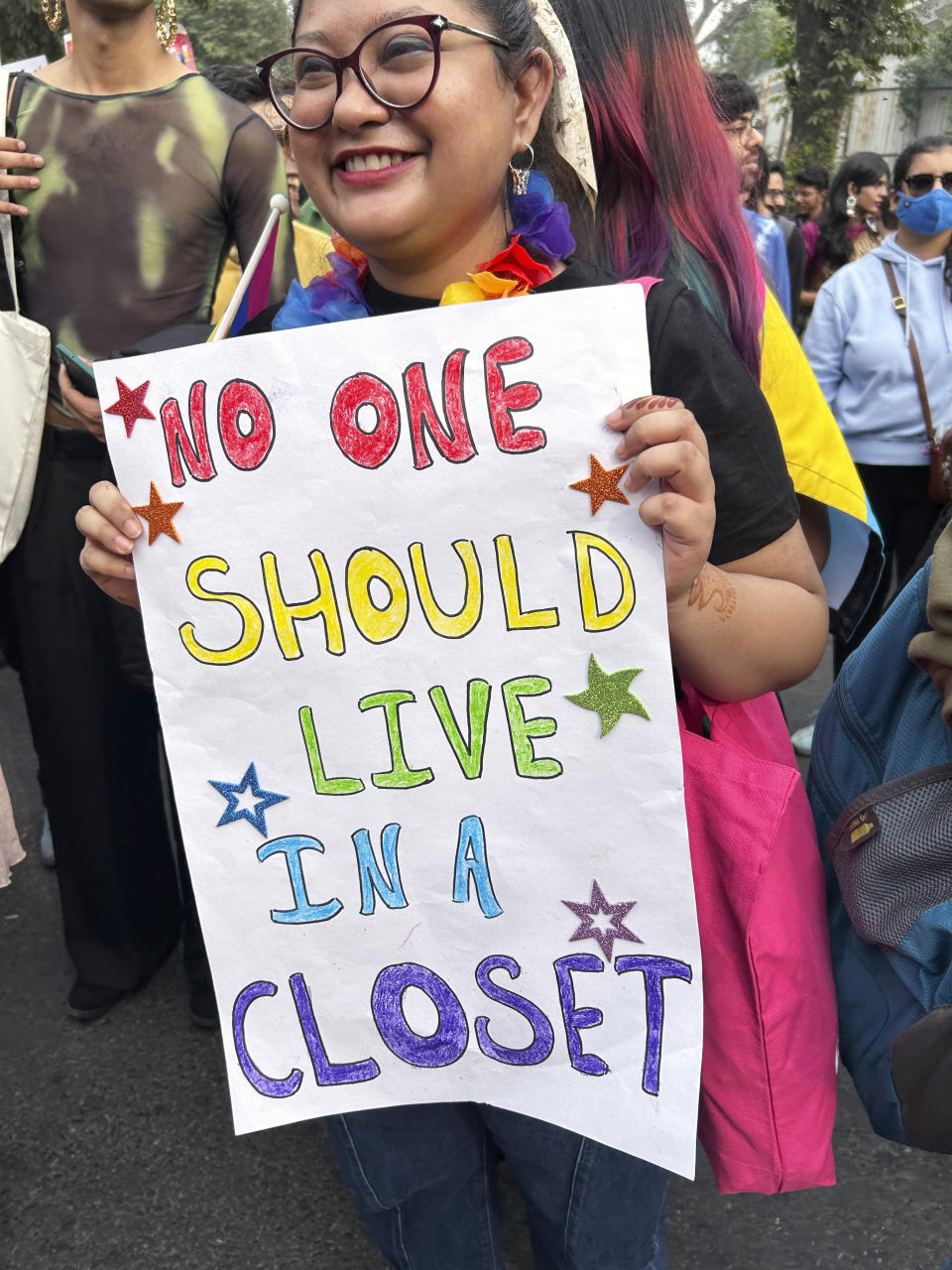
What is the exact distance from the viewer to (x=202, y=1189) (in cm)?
221

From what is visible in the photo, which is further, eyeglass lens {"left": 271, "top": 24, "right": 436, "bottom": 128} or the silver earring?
the silver earring

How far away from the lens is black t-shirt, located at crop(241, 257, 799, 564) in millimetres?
1177

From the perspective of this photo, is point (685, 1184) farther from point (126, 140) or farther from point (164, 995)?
point (126, 140)

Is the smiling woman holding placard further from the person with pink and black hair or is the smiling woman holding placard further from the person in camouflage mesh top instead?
the person in camouflage mesh top

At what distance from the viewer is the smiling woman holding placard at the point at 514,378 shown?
111 centimetres

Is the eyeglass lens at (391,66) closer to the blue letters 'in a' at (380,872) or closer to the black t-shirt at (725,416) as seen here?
the black t-shirt at (725,416)

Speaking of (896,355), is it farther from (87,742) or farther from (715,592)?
(715,592)

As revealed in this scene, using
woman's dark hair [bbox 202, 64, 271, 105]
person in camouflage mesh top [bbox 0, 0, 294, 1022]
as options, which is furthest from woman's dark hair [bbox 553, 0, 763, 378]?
woman's dark hair [bbox 202, 64, 271, 105]

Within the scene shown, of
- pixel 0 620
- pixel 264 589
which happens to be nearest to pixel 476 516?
pixel 264 589

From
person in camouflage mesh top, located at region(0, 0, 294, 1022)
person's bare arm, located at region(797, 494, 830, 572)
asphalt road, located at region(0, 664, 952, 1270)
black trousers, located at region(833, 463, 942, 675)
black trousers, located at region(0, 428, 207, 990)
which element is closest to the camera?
person's bare arm, located at region(797, 494, 830, 572)

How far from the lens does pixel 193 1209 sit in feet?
7.07

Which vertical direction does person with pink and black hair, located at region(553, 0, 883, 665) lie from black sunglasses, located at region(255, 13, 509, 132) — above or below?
below

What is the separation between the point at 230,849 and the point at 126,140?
4.99ft

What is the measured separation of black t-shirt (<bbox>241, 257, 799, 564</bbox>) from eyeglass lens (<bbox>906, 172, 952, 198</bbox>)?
128 inches
